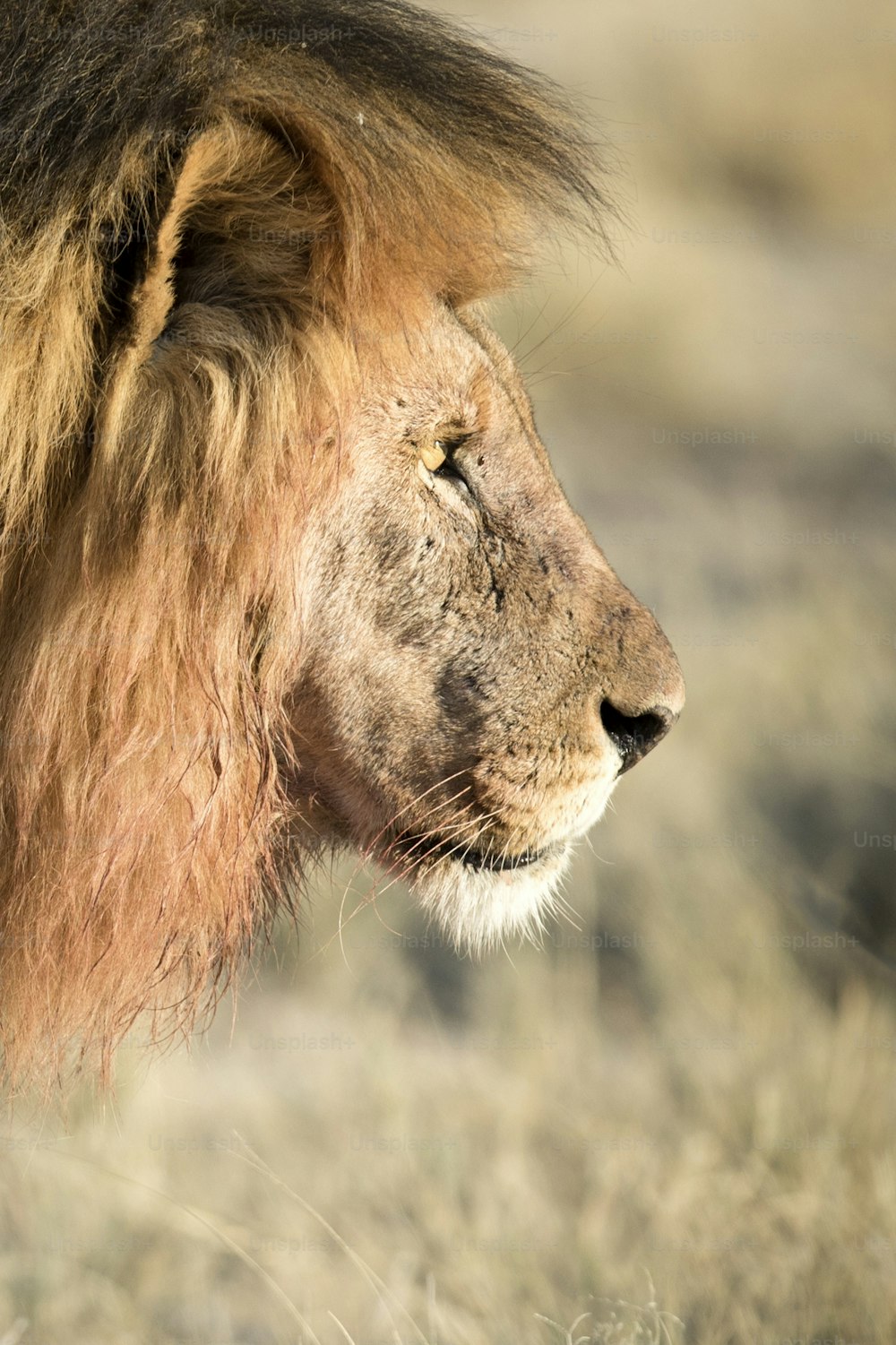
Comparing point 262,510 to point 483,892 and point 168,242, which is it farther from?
point 483,892

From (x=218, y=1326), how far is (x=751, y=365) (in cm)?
576

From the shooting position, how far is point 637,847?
5.06 m

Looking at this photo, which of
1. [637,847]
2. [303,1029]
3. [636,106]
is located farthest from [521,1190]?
[636,106]

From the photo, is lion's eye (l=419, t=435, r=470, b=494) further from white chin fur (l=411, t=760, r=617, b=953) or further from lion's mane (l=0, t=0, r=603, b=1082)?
white chin fur (l=411, t=760, r=617, b=953)

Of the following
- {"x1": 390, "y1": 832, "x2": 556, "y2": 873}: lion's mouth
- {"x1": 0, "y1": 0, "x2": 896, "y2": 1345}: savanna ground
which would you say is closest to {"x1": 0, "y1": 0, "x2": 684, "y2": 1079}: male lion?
{"x1": 390, "y1": 832, "x2": 556, "y2": 873}: lion's mouth

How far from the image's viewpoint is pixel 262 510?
173 centimetres

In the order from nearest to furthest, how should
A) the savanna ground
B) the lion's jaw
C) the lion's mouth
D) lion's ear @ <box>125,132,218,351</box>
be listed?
lion's ear @ <box>125,132,218,351</box>, the lion's jaw, the lion's mouth, the savanna ground

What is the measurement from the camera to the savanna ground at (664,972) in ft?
9.73

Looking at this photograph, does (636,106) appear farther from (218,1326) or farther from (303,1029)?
(218,1326)

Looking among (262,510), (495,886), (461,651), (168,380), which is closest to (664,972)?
(495,886)

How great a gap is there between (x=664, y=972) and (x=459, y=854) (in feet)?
8.54

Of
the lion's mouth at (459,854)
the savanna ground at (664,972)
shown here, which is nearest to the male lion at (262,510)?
the lion's mouth at (459,854)

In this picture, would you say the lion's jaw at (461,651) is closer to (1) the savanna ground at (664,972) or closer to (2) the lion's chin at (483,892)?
(2) the lion's chin at (483,892)

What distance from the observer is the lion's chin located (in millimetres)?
2121
